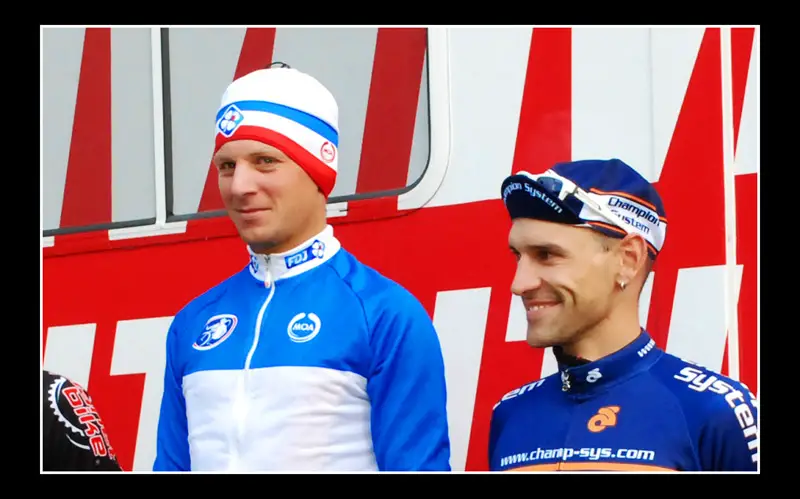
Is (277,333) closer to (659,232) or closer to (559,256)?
(559,256)

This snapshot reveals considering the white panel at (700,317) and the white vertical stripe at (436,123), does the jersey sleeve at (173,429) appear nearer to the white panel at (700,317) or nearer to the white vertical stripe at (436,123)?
the white vertical stripe at (436,123)

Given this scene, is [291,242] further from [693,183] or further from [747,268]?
[747,268]

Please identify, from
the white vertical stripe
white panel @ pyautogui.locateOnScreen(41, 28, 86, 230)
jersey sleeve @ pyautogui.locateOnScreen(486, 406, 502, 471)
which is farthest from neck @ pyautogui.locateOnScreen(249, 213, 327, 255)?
white panel @ pyautogui.locateOnScreen(41, 28, 86, 230)

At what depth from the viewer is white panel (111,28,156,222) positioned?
4.31 meters

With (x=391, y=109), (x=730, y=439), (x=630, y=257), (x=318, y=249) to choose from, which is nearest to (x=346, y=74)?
(x=391, y=109)

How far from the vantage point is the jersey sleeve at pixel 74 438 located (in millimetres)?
3791

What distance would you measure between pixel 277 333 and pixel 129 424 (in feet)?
3.40

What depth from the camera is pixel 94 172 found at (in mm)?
4434

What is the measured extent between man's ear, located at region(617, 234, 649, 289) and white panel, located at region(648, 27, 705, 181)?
31 cm

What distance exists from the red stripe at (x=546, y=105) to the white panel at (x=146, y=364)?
120 cm

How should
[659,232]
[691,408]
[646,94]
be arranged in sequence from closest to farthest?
[691,408] → [659,232] → [646,94]

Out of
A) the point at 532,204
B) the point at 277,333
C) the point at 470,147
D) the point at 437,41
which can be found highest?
the point at 437,41

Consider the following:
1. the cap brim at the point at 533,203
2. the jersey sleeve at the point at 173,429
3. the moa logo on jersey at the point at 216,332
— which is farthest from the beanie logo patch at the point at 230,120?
the cap brim at the point at 533,203

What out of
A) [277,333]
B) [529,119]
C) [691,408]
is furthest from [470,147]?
[691,408]
